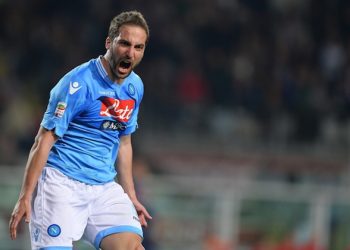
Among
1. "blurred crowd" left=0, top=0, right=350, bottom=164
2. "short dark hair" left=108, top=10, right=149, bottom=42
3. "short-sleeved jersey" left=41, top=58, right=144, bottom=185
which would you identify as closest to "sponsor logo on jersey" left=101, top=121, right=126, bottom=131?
"short-sleeved jersey" left=41, top=58, right=144, bottom=185

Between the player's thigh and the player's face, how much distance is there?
106 cm

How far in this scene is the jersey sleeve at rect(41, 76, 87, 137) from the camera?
696 cm

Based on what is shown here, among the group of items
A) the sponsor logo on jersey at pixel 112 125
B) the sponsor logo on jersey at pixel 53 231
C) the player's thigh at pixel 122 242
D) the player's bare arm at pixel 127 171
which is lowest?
the player's thigh at pixel 122 242

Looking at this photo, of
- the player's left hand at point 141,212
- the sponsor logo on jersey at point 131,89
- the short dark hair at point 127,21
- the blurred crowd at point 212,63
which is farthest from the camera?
the blurred crowd at point 212,63

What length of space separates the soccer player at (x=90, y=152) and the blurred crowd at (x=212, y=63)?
8262 millimetres

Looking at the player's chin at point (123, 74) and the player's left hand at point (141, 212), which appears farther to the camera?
the player's left hand at point (141, 212)

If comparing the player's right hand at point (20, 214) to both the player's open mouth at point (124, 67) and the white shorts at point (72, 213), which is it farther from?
the player's open mouth at point (124, 67)

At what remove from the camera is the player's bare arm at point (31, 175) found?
6746 millimetres

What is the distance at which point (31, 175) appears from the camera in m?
6.88

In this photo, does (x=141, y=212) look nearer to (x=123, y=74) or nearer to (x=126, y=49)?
(x=123, y=74)

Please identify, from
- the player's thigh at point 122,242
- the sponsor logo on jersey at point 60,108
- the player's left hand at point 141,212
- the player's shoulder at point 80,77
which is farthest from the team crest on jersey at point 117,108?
the player's thigh at point 122,242

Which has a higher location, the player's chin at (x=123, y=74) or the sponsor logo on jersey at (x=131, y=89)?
the player's chin at (x=123, y=74)

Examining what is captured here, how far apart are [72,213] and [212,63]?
1047 cm

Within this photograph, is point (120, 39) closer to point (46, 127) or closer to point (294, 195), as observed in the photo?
point (46, 127)
